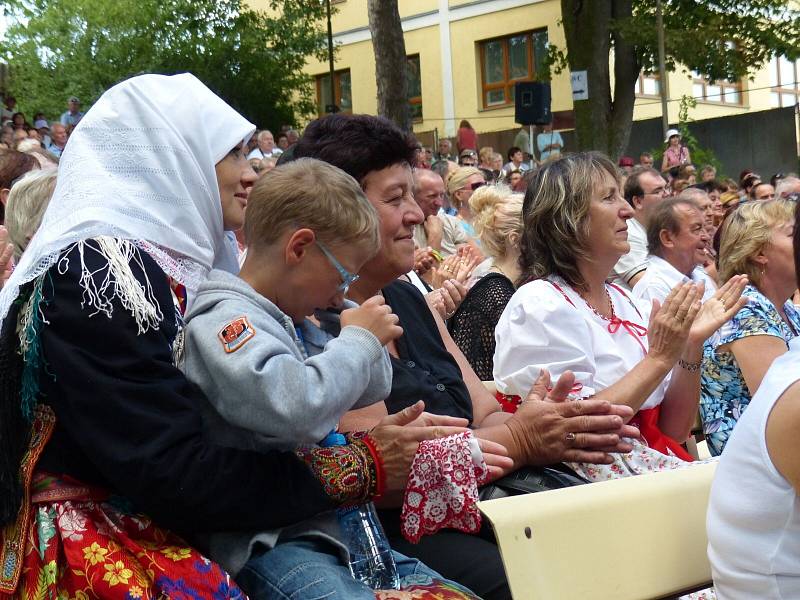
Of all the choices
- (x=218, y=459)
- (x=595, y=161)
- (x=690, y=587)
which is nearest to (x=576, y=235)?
(x=595, y=161)

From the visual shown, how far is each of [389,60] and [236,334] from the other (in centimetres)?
1389

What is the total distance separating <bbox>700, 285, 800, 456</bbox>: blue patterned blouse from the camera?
13.0 feet

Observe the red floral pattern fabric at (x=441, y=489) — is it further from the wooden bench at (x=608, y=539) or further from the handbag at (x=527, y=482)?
the handbag at (x=527, y=482)

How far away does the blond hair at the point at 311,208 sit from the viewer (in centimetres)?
222

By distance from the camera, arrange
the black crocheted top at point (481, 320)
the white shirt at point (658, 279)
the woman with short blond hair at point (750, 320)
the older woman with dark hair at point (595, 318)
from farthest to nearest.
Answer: the white shirt at point (658, 279) → the black crocheted top at point (481, 320) → the woman with short blond hair at point (750, 320) → the older woman with dark hair at point (595, 318)

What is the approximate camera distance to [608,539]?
227cm

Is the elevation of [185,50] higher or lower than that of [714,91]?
higher

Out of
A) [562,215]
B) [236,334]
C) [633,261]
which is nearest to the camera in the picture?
[236,334]

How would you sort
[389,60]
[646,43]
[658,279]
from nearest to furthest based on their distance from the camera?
[658,279] → [389,60] → [646,43]

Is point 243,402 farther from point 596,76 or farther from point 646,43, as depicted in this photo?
point 646,43

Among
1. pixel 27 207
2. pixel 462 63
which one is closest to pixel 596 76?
pixel 462 63

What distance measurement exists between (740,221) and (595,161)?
1031 mm

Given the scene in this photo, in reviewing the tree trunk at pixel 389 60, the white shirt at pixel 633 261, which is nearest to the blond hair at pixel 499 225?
the white shirt at pixel 633 261

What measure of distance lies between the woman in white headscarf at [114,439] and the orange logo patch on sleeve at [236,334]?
111mm
